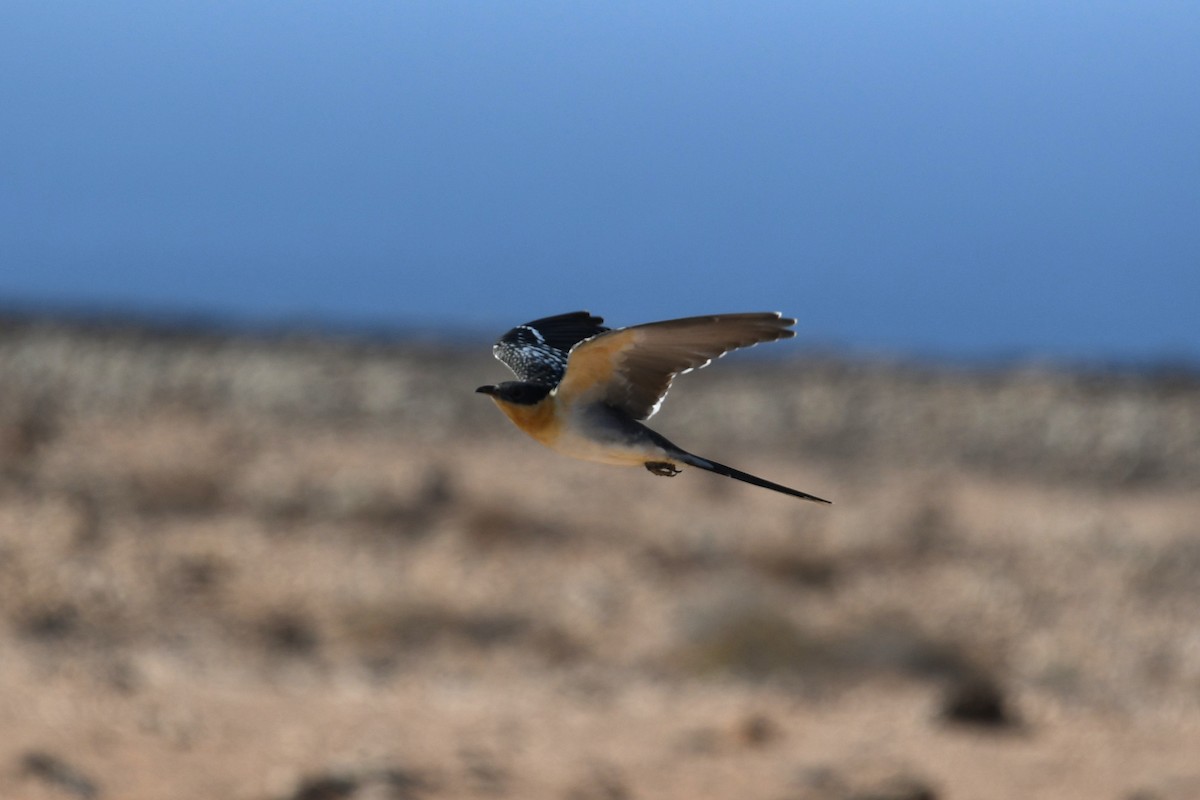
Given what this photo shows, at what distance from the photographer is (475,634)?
1773 centimetres

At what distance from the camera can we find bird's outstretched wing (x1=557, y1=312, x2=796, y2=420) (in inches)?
205

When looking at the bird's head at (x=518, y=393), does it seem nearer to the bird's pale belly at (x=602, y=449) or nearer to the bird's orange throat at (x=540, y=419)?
the bird's orange throat at (x=540, y=419)

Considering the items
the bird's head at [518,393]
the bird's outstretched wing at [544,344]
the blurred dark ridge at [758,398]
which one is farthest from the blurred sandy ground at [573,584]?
the bird's head at [518,393]

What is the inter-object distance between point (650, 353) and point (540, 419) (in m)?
0.39

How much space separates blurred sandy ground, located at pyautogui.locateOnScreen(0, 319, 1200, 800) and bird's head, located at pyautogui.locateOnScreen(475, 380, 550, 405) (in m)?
6.96

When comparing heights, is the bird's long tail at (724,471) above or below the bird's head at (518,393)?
below

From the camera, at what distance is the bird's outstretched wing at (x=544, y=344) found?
21.5 feet

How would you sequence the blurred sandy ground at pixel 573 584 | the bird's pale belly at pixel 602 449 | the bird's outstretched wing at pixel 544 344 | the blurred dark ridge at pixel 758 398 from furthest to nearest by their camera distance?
the blurred dark ridge at pixel 758 398, the blurred sandy ground at pixel 573 584, the bird's outstretched wing at pixel 544 344, the bird's pale belly at pixel 602 449

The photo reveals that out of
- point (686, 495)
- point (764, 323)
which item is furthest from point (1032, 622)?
point (764, 323)

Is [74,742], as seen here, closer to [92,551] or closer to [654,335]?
[92,551]

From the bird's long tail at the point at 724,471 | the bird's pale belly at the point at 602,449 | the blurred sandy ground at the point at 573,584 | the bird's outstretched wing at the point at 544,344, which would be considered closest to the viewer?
the bird's long tail at the point at 724,471

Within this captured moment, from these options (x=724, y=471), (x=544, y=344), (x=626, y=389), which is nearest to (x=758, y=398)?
(x=544, y=344)

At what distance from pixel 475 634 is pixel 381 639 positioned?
37.4 inches

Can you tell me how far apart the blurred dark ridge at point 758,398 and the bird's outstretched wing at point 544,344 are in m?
18.2
